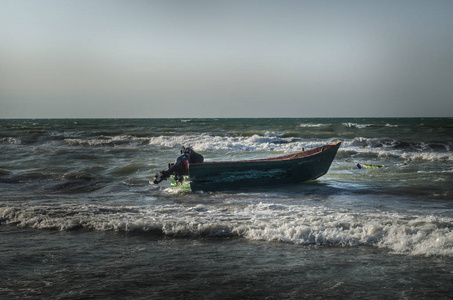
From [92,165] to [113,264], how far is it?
1461cm

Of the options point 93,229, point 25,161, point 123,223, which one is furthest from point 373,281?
point 25,161

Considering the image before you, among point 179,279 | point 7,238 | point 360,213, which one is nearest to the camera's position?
point 179,279

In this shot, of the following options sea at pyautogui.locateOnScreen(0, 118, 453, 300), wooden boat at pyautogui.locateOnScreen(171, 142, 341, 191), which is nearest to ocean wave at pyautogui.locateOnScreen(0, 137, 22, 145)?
sea at pyautogui.locateOnScreen(0, 118, 453, 300)

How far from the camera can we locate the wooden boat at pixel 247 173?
11.7 meters

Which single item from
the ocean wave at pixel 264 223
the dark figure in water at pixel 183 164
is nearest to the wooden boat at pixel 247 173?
the dark figure in water at pixel 183 164

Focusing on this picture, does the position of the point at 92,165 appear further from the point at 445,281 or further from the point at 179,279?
the point at 445,281

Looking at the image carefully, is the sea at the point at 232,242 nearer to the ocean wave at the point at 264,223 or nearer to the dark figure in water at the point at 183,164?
the ocean wave at the point at 264,223

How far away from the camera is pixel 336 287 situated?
4.39m

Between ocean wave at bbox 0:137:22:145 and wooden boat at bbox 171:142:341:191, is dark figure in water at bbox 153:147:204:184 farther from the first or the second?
ocean wave at bbox 0:137:22:145

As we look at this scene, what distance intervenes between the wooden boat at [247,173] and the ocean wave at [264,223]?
7.93 ft

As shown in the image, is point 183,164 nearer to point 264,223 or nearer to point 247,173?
point 247,173

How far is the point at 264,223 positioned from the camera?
279 inches

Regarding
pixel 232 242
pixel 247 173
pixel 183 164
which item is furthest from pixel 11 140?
pixel 232 242

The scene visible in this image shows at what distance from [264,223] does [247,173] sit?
490 cm
